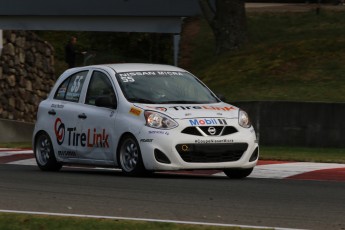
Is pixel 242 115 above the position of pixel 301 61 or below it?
above

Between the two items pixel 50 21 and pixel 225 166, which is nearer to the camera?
pixel 225 166

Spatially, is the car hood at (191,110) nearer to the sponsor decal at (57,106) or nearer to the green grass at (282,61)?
the sponsor decal at (57,106)

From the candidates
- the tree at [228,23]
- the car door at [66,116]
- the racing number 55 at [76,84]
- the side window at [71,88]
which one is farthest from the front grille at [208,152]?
the tree at [228,23]

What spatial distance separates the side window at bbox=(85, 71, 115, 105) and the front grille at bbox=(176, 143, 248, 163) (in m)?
1.65

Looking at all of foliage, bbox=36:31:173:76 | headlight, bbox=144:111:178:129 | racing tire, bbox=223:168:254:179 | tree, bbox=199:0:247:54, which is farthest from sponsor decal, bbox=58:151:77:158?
foliage, bbox=36:31:173:76

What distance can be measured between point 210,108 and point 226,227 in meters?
5.08

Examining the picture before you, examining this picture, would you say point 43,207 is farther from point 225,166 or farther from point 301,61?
point 301,61

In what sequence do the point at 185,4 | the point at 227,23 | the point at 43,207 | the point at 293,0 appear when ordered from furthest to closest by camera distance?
the point at 293,0 → the point at 185,4 → the point at 227,23 → the point at 43,207

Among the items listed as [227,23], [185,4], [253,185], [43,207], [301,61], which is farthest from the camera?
[185,4]

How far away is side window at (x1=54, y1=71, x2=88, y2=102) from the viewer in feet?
52.1

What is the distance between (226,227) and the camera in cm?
941

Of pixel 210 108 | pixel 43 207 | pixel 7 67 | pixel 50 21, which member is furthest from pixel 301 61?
pixel 43 207

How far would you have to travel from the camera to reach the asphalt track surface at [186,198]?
1022cm

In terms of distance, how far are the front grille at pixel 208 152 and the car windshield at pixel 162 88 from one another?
0.92m
